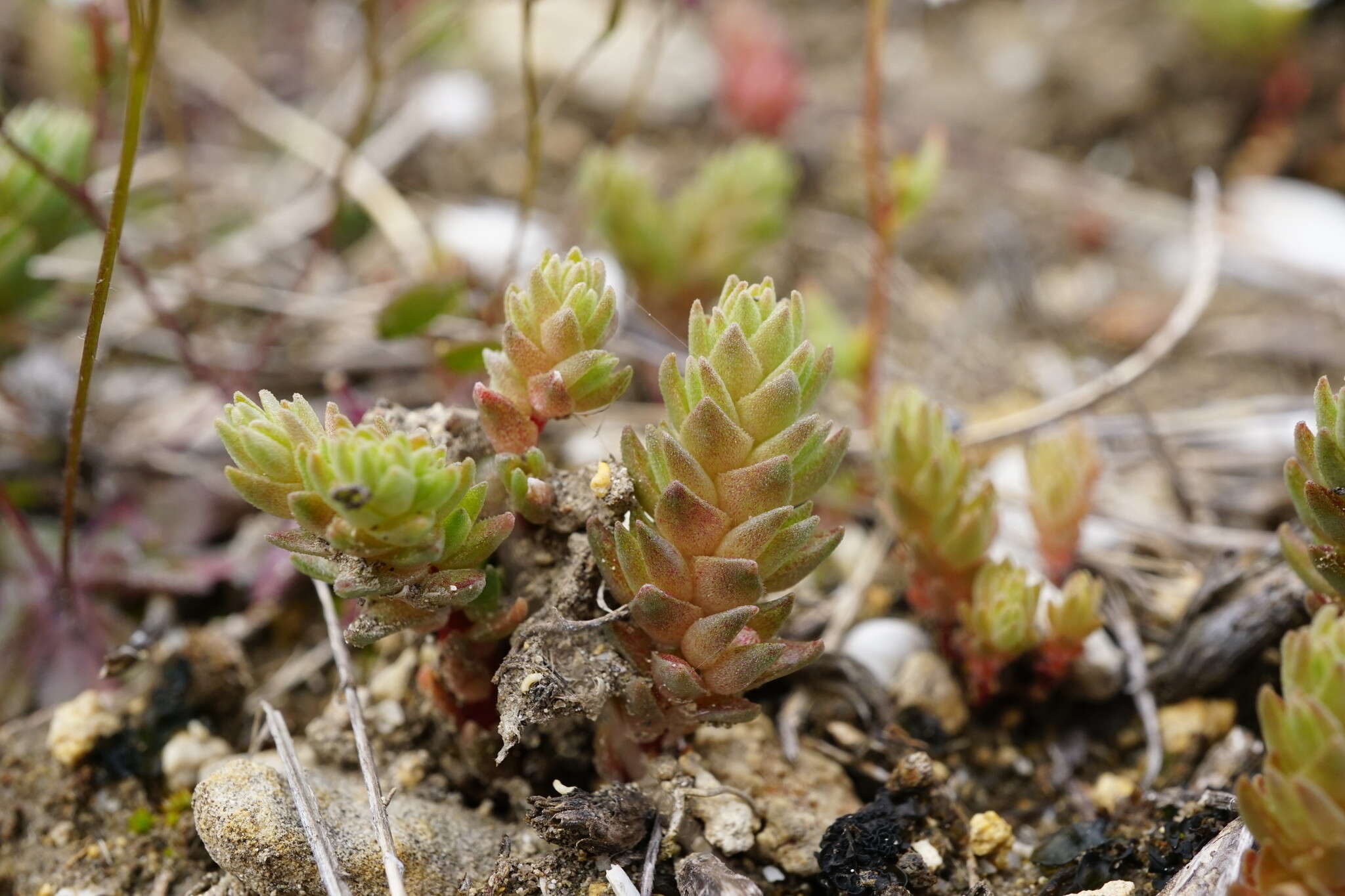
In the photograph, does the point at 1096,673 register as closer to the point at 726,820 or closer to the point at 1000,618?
the point at 1000,618

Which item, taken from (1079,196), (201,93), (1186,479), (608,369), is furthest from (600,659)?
(201,93)

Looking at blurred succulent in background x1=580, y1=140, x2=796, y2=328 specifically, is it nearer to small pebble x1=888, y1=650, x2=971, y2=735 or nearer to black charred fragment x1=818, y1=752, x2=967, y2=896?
small pebble x1=888, y1=650, x2=971, y2=735

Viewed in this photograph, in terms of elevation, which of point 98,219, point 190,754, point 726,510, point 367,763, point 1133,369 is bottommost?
point 190,754

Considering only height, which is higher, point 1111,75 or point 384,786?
point 1111,75

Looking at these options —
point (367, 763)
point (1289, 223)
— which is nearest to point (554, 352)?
point (367, 763)

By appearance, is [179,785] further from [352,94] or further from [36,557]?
[352,94]

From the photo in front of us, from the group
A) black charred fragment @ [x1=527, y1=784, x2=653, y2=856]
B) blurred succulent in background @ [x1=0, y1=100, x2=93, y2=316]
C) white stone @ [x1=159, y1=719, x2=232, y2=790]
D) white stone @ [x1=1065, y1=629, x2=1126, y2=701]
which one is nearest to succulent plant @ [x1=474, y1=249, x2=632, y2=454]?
black charred fragment @ [x1=527, y1=784, x2=653, y2=856]
